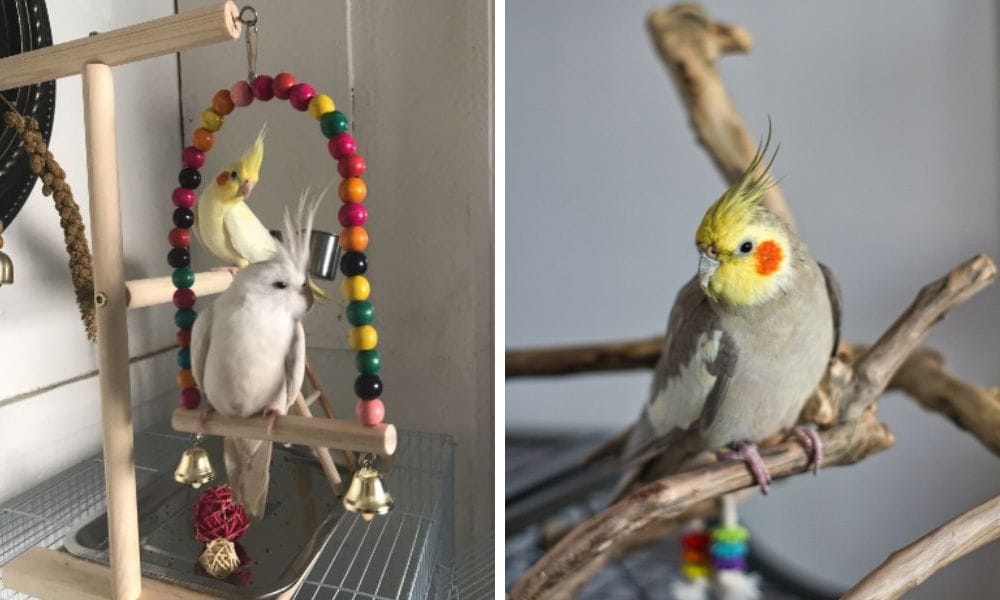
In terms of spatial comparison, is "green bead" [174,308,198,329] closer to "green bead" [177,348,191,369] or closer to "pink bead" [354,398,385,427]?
"green bead" [177,348,191,369]

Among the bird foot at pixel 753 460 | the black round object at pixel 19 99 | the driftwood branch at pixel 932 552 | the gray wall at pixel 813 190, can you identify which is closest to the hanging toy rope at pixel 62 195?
the black round object at pixel 19 99

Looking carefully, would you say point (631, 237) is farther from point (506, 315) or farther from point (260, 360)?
point (260, 360)

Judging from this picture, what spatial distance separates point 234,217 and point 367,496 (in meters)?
0.36

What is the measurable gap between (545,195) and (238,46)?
0.53 meters

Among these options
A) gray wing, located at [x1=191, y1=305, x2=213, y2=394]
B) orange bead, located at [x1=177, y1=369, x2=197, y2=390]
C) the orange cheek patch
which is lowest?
orange bead, located at [x1=177, y1=369, x2=197, y2=390]

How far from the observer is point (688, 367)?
0.76m

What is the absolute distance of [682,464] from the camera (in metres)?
0.85

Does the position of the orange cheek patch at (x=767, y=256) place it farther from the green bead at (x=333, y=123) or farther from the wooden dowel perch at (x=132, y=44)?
the wooden dowel perch at (x=132, y=44)

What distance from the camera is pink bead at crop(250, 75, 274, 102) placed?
1.84 feet

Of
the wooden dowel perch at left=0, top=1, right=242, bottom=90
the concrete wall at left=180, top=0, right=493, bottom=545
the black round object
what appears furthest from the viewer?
the concrete wall at left=180, top=0, right=493, bottom=545

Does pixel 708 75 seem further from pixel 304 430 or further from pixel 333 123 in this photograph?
pixel 304 430

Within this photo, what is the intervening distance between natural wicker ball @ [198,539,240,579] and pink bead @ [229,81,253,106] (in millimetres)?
473

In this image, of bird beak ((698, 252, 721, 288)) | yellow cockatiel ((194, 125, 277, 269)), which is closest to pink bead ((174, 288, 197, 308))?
yellow cockatiel ((194, 125, 277, 269))

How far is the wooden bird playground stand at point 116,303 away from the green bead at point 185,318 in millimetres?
33
